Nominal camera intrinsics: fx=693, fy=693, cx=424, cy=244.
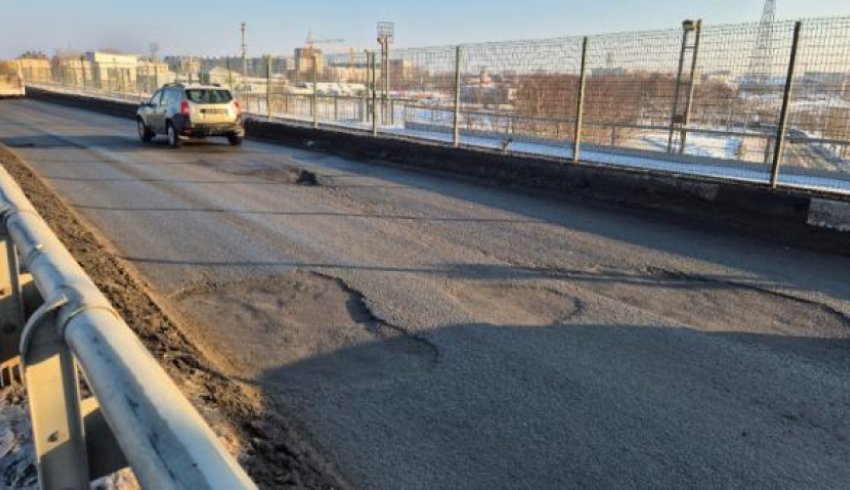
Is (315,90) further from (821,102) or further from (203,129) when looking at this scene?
(821,102)

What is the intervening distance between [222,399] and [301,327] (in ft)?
4.15

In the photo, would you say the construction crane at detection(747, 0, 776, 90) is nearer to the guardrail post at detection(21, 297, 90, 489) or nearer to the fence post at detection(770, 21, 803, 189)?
the fence post at detection(770, 21, 803, 189)

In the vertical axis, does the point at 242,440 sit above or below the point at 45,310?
below

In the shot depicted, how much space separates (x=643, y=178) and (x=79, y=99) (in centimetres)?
3831

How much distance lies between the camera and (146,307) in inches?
212

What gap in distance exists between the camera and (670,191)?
9.65m

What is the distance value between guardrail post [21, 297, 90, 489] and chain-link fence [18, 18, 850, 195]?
899cm

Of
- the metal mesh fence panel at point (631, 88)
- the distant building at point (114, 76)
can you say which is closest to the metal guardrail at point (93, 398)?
the metal mesh fence panel at point (631, 88)

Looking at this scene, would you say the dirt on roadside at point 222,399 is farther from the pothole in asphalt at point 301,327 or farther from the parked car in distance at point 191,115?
the parked car in distance at point 191,115

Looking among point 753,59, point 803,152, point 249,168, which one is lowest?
point 249,168

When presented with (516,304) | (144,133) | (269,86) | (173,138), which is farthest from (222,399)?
(269,86)

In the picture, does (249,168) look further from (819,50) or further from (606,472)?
(606,472)

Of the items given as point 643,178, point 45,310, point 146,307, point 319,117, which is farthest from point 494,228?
point 319,117

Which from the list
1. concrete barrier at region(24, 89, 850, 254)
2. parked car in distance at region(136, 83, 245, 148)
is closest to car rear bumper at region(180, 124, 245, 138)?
Result: parked car in distance at region(136, 83, 245, 148)
